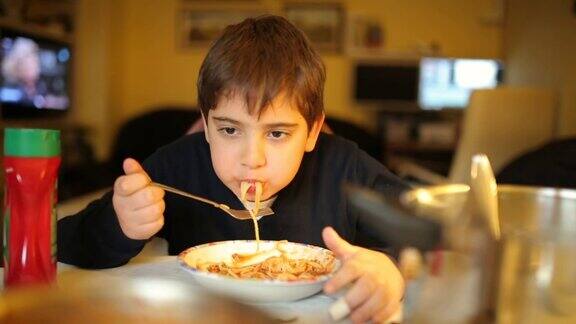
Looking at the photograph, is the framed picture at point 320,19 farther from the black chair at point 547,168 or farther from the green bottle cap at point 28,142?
the green bottle cap at point 28,142

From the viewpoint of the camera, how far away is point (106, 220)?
2.59 ft

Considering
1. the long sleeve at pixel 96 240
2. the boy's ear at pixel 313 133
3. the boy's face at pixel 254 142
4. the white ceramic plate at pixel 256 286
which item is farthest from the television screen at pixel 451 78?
the white ceramic plate at pixel 256 286

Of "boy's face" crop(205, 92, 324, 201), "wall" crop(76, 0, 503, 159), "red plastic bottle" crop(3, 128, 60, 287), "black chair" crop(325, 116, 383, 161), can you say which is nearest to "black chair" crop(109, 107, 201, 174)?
"wall" crop(76, 0, 503, 159)

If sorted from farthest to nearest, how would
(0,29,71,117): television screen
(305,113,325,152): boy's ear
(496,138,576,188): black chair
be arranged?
1. (0,29,71,117): television screen
2. (496,138,576,188): black chair
3. (305,113,325,152): boy's ear

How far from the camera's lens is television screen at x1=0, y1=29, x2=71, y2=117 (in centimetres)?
313

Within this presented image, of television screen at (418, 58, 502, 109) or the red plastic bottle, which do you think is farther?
television screen at (418, 58, 502, 109)

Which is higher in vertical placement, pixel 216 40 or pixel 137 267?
pixel 216 40

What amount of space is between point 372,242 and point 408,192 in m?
0.18

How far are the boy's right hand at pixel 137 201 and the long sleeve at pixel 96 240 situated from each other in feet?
0.12

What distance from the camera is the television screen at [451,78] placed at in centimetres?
441

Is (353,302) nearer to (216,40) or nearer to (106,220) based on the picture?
(106,220)

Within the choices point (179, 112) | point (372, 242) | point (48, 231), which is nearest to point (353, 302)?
point (372, 242)

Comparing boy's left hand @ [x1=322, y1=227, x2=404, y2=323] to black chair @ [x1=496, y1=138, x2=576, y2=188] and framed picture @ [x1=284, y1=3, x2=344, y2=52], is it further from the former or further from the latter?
framed picture @ [x1=284, y1=3, x2=344, y2=52]

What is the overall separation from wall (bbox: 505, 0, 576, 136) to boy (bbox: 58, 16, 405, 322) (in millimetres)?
3450
